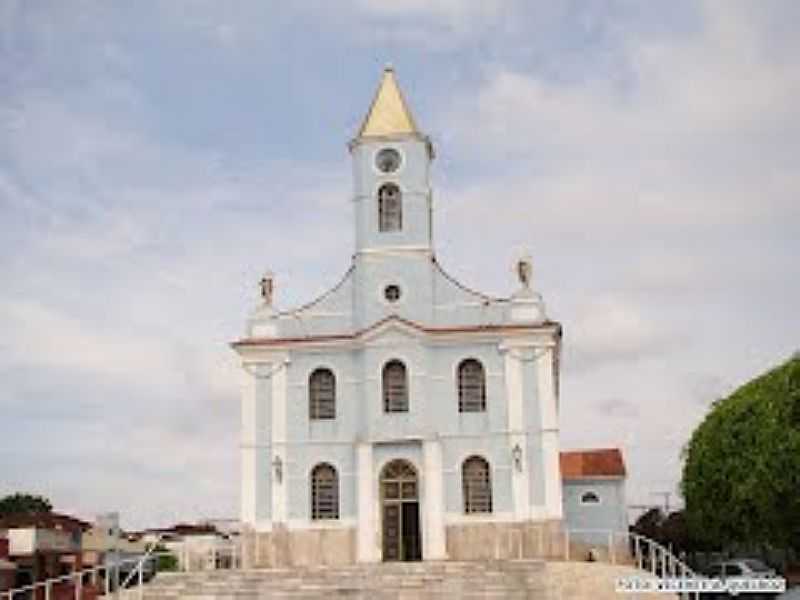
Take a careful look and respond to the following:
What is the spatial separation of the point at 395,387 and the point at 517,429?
3845 millimetres

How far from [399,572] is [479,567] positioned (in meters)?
1.87

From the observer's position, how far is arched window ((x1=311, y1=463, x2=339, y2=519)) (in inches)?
1270

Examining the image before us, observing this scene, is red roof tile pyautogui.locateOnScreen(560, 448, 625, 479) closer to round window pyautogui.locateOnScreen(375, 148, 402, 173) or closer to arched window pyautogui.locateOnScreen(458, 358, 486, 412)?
arched window pyautogui.locateOnScreen(458, 358, 486, 412)

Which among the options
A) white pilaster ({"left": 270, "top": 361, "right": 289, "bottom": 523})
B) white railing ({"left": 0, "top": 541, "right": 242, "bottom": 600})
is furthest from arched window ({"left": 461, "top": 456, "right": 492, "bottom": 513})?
white railing ({"left": 0, "top": 541, "right": 242, "bottom": 600})

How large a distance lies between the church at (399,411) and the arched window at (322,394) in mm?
42

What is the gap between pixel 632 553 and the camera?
1275 inches

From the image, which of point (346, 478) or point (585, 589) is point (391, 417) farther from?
point (585, 589)

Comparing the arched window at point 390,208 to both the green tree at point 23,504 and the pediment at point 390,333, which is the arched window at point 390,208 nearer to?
the pediment at point 390,333

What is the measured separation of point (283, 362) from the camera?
33469 millimetres

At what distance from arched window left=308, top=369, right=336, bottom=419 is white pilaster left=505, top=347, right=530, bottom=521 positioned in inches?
208

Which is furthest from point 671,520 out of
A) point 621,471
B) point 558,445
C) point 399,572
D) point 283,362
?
point 399,572

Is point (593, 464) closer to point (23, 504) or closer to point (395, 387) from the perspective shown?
point (395, 387)

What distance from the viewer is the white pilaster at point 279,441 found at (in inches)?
1265

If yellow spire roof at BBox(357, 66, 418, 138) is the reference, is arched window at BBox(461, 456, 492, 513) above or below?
below
